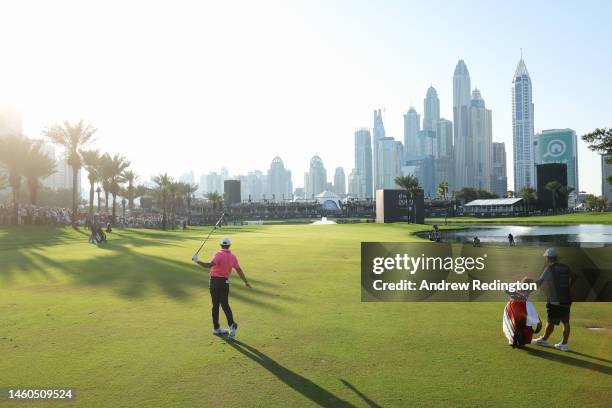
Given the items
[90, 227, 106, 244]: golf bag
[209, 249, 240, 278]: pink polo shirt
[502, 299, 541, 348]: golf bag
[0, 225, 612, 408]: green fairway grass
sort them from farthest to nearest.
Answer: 1. [90, 227, 106, 244]: golf bag
2. [209, 249, 240, 278]: pink polo shirt
3. [502, 299, 541, 348]: golf bag
4. [0, 225, 612, 408]: green fairway grass

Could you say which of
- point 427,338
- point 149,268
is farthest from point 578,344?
point 149,268

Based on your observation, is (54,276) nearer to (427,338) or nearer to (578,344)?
(427,338)

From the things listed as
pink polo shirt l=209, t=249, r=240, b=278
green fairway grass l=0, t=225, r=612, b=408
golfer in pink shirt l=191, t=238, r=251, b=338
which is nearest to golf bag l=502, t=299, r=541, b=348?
green fairway grass l=0, t=225, r=612, b=408

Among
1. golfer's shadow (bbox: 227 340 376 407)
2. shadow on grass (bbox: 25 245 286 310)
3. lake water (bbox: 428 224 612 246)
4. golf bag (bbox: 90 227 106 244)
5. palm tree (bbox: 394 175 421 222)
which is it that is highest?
palm tree (bbox: 394 175 421 222)

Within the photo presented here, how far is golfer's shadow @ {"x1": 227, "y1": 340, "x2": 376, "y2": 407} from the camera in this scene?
768cm

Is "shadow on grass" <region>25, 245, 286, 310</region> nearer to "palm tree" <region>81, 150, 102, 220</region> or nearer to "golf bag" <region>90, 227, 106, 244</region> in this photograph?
"golf bag" <region>90, 227, 106, 244</region>

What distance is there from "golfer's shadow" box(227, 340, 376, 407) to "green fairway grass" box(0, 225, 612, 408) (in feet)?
0.11

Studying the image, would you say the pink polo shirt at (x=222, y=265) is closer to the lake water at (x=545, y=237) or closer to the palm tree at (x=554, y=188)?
the lake water at (x=545, y=237)

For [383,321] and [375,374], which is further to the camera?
[383,321]

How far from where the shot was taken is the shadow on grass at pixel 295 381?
25.2 feet

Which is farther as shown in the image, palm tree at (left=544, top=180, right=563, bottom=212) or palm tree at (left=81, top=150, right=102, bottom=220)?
palm tree at (left=544, top=180, right=563, bottom=212)

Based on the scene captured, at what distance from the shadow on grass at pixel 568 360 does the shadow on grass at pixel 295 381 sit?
16.3ft

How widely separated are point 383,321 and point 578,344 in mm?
4646

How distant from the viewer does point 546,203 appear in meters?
191
